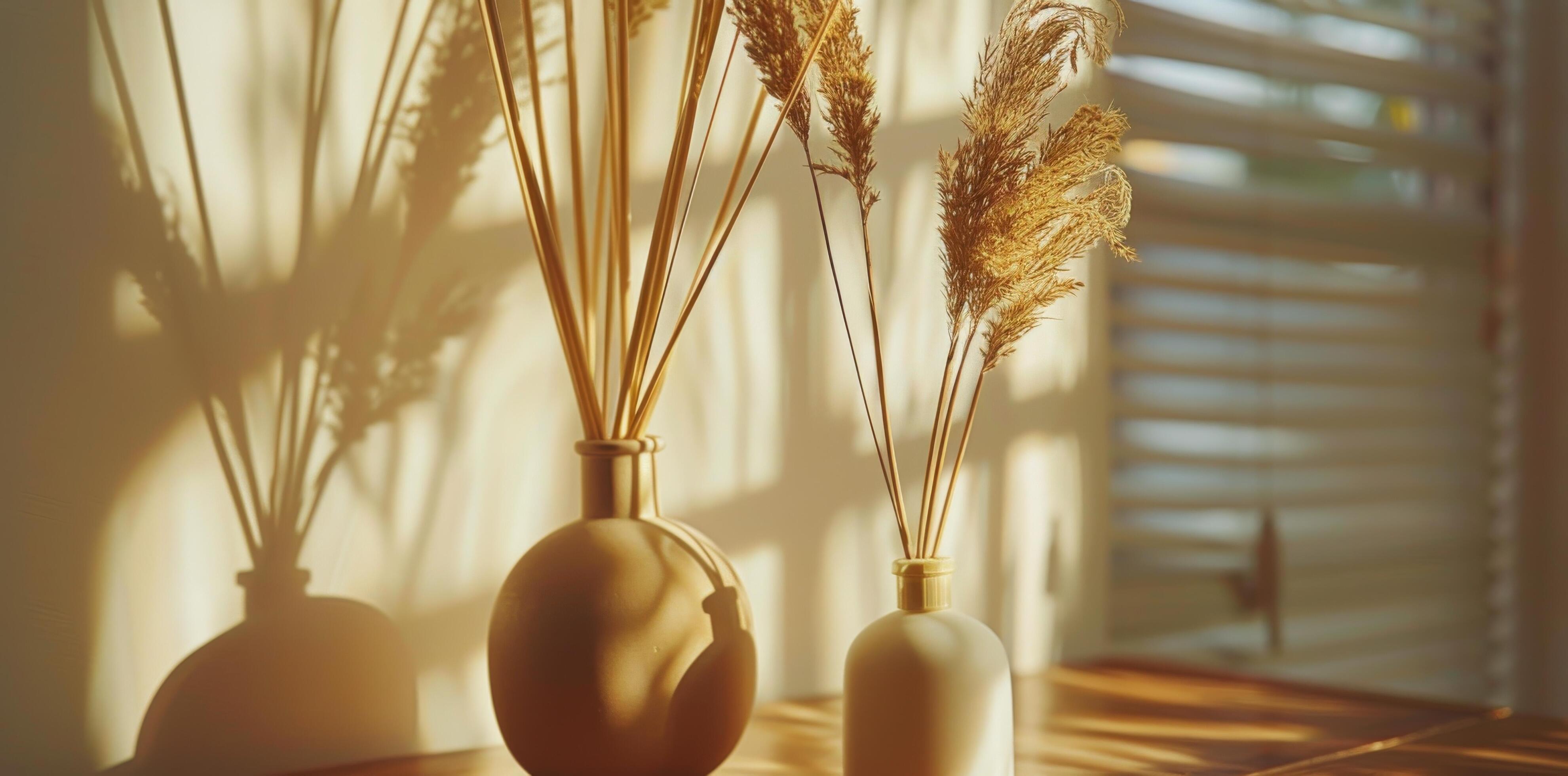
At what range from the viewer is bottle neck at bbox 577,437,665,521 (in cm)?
85

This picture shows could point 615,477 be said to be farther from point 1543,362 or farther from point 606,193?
point 1543,362

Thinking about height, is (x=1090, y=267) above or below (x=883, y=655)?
above

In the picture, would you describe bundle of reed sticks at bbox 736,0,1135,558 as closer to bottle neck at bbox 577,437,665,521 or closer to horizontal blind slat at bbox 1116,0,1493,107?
bottle neck at bbox 577,437,665,521

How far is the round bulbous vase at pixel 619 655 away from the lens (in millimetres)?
782

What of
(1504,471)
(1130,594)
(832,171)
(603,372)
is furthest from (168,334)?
(1504,471)

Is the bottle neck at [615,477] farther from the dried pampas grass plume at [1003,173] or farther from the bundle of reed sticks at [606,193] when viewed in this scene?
the dried pampas grass plume at [1003,173]

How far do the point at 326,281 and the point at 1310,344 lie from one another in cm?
133

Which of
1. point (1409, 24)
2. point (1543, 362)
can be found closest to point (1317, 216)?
point (1409, 24)

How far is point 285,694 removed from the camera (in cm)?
90

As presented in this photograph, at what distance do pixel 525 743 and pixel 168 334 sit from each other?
37cm

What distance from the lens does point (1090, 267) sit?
4.61 feet

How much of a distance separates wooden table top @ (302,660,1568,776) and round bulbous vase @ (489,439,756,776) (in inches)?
4.9

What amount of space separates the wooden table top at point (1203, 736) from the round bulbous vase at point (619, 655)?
124mm

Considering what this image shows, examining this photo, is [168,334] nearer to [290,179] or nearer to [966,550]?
[290,179]
